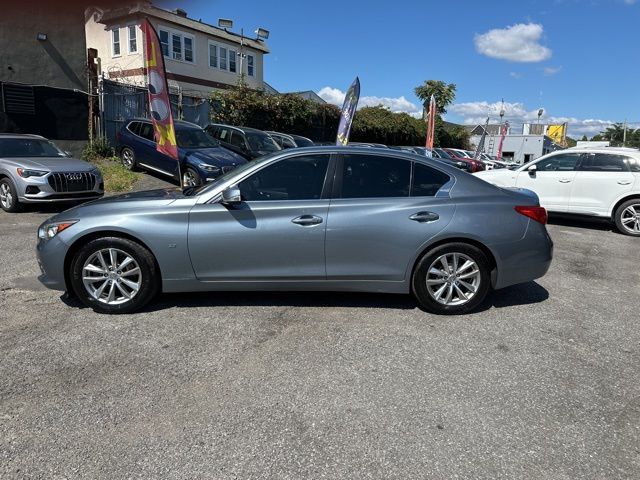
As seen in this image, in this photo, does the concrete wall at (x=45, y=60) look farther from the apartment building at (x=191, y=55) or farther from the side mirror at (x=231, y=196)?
the side mirror at (x=231, y=196)

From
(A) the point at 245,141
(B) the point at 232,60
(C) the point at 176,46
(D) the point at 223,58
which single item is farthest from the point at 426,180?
(B) the point at 232,60

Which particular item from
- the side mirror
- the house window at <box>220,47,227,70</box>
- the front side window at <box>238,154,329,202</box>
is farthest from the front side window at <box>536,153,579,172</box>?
the house window at <box>220,47,227,70</box>

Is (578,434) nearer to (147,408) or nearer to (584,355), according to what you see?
(584,355)

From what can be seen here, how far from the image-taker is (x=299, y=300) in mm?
4848

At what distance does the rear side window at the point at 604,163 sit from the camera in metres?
9.46

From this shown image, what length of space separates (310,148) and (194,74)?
30.2m

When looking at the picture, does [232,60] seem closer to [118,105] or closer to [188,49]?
[188,49]

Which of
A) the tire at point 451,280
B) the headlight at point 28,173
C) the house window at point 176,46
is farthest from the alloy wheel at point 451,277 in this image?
the house window at point 176,46

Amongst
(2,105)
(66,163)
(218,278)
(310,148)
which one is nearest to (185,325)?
(218,278)

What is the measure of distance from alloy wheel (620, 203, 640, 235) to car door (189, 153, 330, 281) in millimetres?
7881

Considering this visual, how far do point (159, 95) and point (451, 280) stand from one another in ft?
18.8

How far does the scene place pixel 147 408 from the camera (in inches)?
117

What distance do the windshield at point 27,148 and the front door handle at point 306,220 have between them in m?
8.36

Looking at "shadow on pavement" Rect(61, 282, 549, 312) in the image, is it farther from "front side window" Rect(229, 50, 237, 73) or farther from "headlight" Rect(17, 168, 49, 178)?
"front side window" Rect(229, 50, 237, 73)
